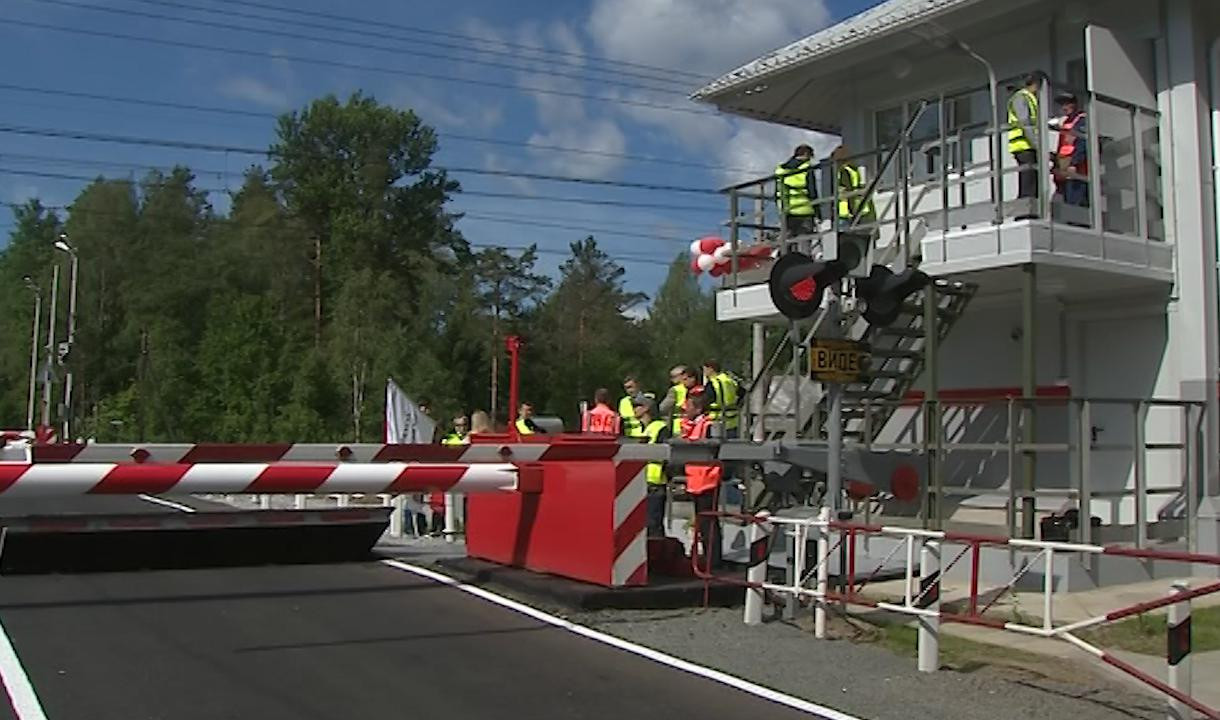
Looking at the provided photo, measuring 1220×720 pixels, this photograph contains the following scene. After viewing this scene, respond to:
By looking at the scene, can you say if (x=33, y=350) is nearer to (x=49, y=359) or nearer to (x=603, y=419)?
(x=49, y=359)

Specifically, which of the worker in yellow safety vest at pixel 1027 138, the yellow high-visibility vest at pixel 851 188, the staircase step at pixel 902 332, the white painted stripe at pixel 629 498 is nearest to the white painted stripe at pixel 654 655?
the white painted stripe at pixel 629 498

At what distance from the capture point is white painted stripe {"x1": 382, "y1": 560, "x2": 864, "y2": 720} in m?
6.80

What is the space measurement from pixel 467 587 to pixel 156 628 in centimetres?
282

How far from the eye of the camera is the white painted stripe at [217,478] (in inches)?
352

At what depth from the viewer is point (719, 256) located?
17.1 m

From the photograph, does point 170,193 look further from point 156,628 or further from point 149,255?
point 156,628

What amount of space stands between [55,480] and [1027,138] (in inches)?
383

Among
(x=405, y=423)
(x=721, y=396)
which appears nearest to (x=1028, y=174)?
(x=721, y=396)

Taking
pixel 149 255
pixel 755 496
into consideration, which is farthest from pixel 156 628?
pixel 149 255

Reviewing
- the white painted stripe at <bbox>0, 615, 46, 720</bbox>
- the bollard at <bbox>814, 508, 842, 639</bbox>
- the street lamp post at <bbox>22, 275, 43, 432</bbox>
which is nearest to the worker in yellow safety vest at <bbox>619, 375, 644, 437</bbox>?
the bollard at <bbox>814, 508, 842, 639</bbox>

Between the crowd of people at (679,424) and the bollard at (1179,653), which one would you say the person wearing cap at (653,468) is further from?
the bollard at (1179,653)

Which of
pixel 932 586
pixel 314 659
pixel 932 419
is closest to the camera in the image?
pixel 314 659

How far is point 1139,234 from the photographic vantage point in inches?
513

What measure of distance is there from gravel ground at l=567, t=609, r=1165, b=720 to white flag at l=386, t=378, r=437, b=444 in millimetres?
11013
